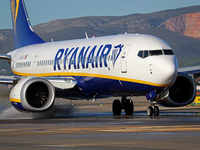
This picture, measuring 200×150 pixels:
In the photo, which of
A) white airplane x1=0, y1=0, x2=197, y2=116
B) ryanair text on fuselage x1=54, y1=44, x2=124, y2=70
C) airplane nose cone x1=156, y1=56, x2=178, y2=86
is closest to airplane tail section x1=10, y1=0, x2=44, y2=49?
white airplane x1=0, y1=0, x2=197, y2=116

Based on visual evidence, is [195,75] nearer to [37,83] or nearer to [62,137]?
[37,83]

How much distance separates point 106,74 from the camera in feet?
91.9

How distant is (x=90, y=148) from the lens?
12.0m

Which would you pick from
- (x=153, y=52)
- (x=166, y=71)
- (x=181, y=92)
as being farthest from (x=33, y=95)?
(x=181, y=92)

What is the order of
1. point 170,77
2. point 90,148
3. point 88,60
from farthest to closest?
point 88,60 → point 170,77 → point 90,148

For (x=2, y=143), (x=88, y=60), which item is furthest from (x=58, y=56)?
(x=2, y=143)

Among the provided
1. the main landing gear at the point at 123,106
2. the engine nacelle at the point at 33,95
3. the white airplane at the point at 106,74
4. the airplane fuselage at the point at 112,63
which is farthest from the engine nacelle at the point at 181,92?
the engine nacelle at the point at 33,95

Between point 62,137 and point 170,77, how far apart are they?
37.0 ft

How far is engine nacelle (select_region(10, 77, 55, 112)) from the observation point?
27141mm

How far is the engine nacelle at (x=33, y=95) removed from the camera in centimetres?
2714

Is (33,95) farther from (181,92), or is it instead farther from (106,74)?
(181,92)

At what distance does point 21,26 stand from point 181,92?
14.6 metres

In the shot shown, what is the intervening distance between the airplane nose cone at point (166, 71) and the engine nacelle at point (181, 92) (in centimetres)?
464

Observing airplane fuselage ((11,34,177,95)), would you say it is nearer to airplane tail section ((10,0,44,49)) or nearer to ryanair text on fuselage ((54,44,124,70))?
ryanair text on fuselage ((54,44,124,70))
